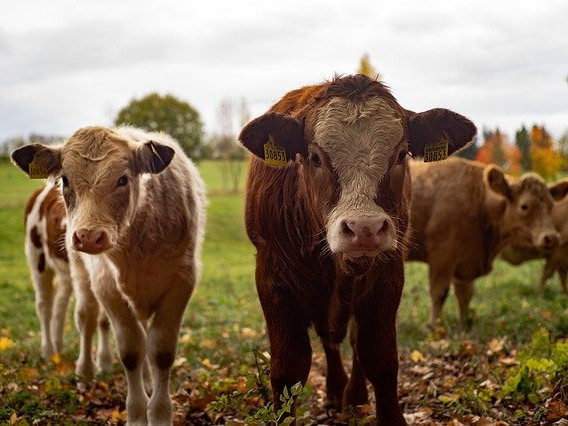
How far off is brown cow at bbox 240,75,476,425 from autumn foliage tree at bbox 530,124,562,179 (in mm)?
20350

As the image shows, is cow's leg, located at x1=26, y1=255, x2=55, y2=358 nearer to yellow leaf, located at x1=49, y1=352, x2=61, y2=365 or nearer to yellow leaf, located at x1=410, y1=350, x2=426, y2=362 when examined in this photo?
yellow leaf, located at x1=49, y1=352, x2=61, y2=365

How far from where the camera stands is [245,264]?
2358cm

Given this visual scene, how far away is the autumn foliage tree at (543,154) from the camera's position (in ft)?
77.5

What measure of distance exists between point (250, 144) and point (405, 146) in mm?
877

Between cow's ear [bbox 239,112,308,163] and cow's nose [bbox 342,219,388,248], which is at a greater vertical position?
cow's ear [bbox 239,112,308,163]

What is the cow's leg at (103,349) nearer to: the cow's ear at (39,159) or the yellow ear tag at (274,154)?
the cow's ear at (39,159)

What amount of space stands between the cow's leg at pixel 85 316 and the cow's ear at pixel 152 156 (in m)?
1.76

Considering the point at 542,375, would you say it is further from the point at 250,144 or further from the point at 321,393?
the point at 250,144

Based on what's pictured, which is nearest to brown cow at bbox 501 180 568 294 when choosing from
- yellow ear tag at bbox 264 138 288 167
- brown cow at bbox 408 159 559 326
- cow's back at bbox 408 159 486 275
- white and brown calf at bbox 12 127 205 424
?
brown cow at bbox 408 159 559 326

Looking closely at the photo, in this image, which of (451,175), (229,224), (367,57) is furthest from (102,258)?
(367,57)

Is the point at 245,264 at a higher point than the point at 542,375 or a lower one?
lower

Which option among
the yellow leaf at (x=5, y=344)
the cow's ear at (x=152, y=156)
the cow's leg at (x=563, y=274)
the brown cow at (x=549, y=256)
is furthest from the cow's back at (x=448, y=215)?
the yellow leaf at (x=5, y=344)

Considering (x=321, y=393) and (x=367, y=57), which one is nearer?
(x=321, y=393)

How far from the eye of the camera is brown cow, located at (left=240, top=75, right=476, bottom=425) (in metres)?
3.73
